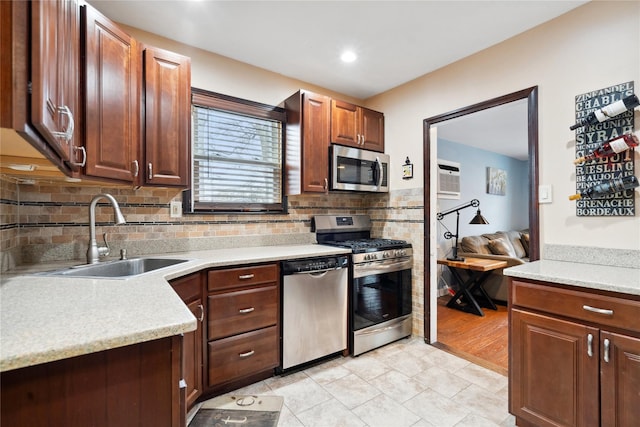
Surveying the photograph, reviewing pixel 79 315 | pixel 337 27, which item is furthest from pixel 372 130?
pixel 79 315

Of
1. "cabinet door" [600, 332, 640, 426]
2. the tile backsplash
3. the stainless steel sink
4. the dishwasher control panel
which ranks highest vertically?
the tile backsplash

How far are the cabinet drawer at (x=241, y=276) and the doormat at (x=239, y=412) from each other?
2.36ft

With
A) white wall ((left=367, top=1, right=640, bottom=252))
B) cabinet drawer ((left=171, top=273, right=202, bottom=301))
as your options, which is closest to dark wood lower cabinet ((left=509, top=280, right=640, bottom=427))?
white wall ((left=367, top=1, right=640, bottom=252))

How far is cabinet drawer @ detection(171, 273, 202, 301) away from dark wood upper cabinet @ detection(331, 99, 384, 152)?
1680mm

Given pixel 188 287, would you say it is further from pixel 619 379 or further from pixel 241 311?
pixel 619 379

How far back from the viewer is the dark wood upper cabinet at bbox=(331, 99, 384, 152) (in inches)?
109

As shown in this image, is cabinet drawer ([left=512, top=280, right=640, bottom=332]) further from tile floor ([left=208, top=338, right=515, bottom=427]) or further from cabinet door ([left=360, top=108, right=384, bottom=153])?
cabinet door ([left=360, top=108, right=384, bottom=153])

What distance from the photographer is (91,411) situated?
73 centimetres

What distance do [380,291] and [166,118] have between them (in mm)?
2134

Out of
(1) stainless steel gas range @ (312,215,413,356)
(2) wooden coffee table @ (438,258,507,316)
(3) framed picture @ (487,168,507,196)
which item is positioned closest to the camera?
(1) stainless steel gas range @ (312,215,413,356)

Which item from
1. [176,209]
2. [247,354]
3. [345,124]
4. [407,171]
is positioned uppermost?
[345,124]

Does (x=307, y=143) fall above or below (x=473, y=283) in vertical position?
above

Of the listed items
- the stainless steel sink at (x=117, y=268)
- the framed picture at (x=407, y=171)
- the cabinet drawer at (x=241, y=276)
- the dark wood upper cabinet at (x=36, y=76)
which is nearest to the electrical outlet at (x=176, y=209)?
the stainless steel sink at (x=117, y=268)

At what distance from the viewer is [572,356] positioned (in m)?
1.42
